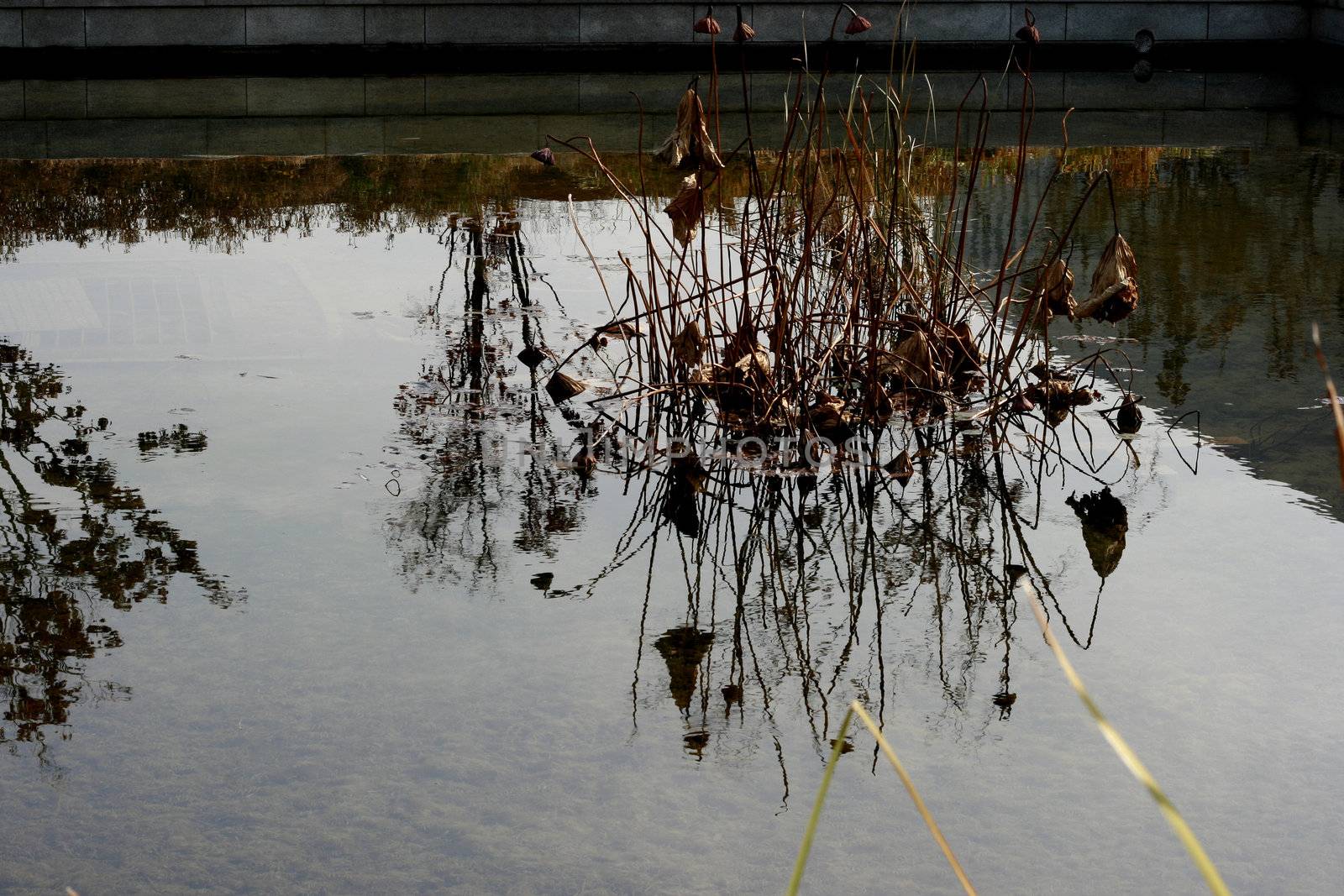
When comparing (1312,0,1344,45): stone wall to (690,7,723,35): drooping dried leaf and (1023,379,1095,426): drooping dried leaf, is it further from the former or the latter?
(690,7,723,35): drooping dried leaf

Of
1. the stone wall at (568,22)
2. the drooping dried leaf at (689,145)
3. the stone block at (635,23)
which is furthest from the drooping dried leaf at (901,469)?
the stone block at (635,23)

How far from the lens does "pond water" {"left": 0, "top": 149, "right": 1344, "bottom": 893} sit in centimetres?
282

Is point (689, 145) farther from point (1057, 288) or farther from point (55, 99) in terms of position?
point (55, 99)


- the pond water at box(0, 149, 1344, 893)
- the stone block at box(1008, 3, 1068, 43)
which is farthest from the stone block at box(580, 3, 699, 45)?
the pond water at box(0, 149, 1344, 893)

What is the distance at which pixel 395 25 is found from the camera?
1531cm

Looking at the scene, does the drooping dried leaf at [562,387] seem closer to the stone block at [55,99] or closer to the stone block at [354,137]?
the stone block at [354,137]

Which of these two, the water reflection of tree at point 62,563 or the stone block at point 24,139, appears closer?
the water reflection of tree at point 62,563

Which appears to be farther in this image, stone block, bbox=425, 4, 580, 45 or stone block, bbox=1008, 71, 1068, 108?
stone block, bbox=425, 4, 580, 45

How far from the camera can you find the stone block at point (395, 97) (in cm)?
1296

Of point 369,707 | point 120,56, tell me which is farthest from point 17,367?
point 120,56

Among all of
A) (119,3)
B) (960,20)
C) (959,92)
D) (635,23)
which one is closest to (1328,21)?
(960,20)

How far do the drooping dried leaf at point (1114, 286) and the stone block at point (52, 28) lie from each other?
12.7 metres

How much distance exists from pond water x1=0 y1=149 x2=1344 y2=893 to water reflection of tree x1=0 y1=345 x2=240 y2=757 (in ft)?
0.05

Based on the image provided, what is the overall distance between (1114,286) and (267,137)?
27.1 ft
